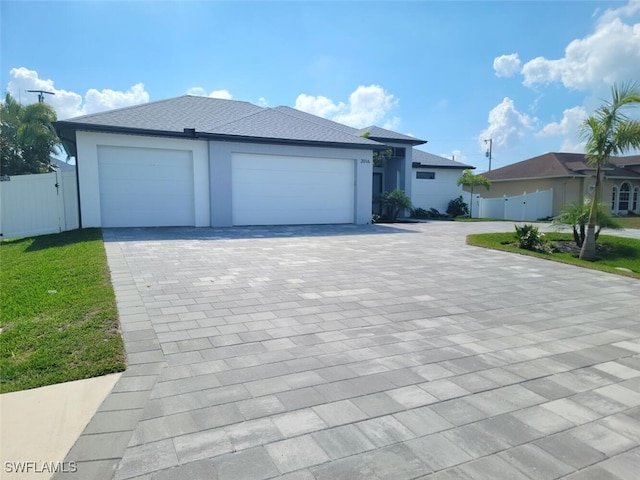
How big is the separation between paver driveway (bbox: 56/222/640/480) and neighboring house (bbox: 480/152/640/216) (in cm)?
2335

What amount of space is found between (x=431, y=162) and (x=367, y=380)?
965 inches

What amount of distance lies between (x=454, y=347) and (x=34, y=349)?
3898 millimetres

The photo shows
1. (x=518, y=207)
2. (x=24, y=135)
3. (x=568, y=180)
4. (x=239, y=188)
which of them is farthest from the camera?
(x=568, y=180)

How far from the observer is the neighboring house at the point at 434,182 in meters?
25.4

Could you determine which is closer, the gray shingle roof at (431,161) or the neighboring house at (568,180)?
the gray shingle roof at (431,161)

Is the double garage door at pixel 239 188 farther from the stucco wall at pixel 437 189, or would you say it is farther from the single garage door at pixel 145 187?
the stucco wall at pixel 437 189

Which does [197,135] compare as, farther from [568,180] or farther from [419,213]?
[568,180]

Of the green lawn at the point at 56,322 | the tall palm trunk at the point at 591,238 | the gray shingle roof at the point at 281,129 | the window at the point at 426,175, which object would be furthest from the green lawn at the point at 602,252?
the window at the point at 426,175

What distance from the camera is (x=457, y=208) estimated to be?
26062 millimetres

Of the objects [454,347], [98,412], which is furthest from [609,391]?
[98,412]

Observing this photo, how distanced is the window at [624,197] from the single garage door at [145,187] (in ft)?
103

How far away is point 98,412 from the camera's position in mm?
2775

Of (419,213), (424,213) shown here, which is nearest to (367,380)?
(419,213)

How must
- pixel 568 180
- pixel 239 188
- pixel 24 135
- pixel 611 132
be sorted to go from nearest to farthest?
pixel 611 132
pixel 239 188
pixel 24 135
pixel 568 180
